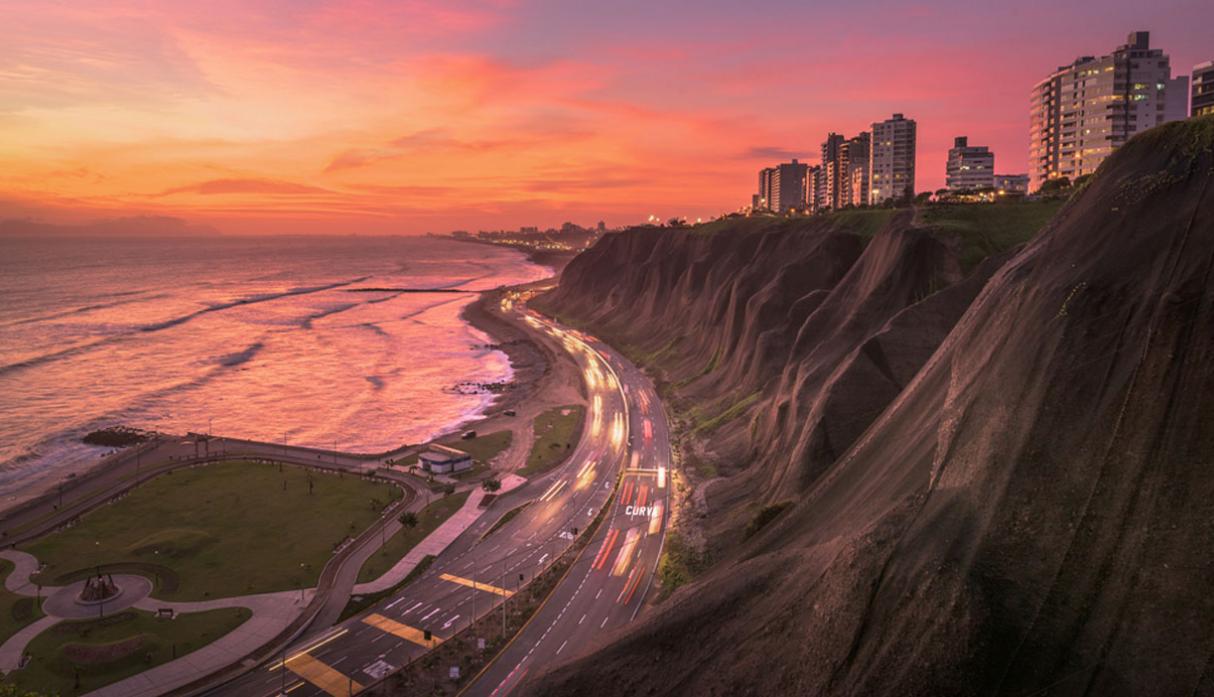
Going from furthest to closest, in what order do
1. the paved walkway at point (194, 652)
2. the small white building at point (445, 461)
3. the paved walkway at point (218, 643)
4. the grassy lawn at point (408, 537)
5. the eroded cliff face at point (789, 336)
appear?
the small white building at point (445, 461), the grassy lawn at point (408, 537), the eroded cliff face at point (789, 336), the paved walkway at point (194, 652), the paved walkway at point (218, 643)

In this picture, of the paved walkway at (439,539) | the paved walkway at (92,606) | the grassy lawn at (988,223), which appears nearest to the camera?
the paved walkway at (92,606)

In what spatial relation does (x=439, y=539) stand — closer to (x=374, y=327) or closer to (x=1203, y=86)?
(x=374, y=327)

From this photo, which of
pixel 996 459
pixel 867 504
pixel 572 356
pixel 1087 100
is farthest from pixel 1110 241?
pixel 1087 100

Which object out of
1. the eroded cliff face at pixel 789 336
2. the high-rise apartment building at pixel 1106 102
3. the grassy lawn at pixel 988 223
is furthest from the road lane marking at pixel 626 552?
the high-rise apartment building at pixel 1106 102

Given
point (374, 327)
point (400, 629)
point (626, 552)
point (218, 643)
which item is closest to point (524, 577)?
point (626, 552)

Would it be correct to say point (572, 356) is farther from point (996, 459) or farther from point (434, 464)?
point (996, 459)

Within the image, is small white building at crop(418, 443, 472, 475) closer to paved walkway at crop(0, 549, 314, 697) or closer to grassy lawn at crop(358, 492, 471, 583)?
grassy lawn at crop(358, 492, 471, 583)

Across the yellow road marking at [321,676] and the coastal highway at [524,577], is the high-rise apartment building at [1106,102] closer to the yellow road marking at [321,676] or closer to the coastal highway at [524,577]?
the coastal highway at [524,577]
